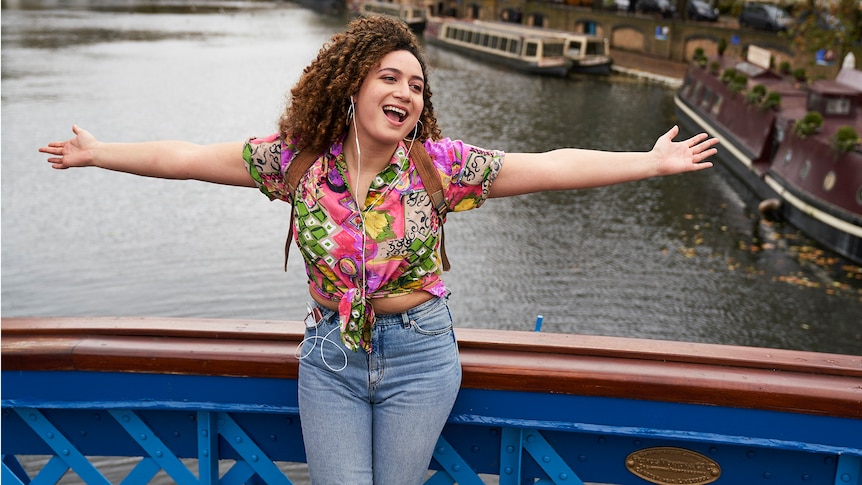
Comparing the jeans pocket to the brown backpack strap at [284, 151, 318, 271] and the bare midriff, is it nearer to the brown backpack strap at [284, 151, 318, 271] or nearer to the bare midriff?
the bare midriff

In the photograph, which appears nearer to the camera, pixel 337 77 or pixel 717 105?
pixel 337 77

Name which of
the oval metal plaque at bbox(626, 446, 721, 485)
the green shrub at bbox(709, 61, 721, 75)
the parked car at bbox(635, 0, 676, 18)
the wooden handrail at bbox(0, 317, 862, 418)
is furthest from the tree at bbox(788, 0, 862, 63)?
the oval metal plaque at bbox(626, 446, 721, 485)

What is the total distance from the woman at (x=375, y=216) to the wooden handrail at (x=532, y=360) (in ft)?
0.69

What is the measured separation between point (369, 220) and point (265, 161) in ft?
1.12

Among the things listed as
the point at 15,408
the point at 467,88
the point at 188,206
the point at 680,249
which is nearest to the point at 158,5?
the point at 467,88

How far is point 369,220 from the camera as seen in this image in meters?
2.38

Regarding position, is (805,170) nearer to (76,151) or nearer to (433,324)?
(433,324)

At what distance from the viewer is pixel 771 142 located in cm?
1655

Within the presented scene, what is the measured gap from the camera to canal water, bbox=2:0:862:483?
34.4 feet

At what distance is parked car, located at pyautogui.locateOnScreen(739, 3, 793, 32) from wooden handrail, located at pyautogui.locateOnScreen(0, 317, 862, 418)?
3132cm

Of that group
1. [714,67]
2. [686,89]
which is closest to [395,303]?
[714,67]

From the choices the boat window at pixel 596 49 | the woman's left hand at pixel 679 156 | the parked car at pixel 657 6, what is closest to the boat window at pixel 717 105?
the boat window at pixel 596 49

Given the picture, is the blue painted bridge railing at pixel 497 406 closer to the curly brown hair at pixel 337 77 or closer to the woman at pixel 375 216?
the woman at pixel 375 216

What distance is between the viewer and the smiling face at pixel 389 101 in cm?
239
